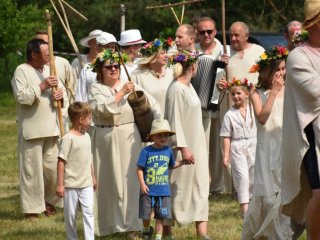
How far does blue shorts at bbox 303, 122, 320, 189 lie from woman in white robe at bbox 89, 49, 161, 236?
10.4ft

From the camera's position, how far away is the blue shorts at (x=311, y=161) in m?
7.66

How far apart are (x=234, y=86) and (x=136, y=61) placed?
3.57 feet

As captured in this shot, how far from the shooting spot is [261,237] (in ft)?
30.8

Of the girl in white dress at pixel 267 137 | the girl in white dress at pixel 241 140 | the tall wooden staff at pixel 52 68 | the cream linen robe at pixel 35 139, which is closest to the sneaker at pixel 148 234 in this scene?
→ the girl in white dress at pixel 267 137

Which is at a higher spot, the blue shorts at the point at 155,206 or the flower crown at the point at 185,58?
the flower crown at the point at 185,58

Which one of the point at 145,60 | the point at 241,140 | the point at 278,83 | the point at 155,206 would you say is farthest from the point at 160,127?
the point at 241,140

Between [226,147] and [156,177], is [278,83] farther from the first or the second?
[226,147]

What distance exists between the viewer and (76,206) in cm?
990

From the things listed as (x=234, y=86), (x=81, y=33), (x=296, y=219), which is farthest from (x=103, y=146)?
(x=81, y=33)

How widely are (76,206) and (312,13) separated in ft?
10.6

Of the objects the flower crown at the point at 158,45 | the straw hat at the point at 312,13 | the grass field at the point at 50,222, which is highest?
the straw hat at the point at 312,13

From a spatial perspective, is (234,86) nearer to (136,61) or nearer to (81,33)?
(136,61)

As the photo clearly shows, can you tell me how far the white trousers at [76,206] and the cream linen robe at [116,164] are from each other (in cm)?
98

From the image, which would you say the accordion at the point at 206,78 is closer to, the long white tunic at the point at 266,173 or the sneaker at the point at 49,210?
the sneaker at the point at 49,210
